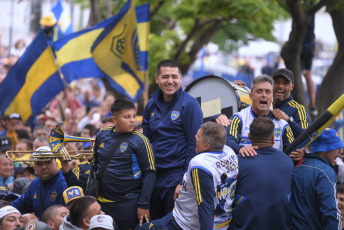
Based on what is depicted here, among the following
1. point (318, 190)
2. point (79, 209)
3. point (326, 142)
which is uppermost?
point (326, 142)

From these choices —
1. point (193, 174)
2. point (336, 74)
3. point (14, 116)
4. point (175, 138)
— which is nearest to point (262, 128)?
point (193, 174)

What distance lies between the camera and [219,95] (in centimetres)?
763

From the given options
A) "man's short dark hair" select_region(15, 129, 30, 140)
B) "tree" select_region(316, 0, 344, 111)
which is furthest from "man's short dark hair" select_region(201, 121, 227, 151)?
"man's short dark hair" select_region(15, 129, 30, 140)

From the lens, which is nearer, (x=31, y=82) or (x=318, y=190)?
(x=318, y=190)

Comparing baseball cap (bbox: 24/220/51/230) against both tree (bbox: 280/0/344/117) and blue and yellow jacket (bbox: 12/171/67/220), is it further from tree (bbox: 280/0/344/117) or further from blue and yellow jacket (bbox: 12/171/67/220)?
tree (bbox: 280/0/344/117)

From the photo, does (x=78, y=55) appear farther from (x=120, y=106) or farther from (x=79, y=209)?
(x=79, y=209)

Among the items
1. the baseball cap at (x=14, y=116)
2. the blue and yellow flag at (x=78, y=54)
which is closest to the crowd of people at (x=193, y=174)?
the baseball cap at (x=14, y=116)

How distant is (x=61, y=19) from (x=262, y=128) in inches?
575

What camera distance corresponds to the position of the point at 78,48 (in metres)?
13.4

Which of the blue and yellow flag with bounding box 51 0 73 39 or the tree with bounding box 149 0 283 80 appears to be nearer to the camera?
the tree with bounding box 149 0 283 80

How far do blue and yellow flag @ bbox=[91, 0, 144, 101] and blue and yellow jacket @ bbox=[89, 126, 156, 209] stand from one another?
6213 mm

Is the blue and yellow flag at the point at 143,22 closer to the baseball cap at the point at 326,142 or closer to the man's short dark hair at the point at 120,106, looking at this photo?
the man's short dark hair at the point at 120,106

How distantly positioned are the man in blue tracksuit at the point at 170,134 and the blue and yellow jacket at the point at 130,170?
20cm

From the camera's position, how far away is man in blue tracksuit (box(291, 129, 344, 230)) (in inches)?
223
